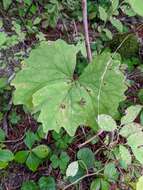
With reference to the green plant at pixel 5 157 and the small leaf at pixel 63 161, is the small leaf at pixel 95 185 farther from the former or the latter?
the green plant at pixel 5 157

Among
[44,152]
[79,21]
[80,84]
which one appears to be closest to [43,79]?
[80,84]

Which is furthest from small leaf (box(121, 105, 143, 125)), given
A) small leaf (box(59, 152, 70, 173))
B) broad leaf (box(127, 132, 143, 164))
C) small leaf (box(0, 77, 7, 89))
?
small leaf (box(0, 77, 7, 89))

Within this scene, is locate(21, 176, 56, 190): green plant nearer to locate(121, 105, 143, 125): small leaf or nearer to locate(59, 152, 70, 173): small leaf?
locate(59, 152, 70, 173): small leaf

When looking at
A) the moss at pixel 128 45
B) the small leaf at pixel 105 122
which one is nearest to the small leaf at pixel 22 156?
the small leaf at pixel 105 122

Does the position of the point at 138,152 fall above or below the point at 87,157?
above

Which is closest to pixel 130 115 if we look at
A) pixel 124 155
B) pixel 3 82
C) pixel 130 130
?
pixel 130 130

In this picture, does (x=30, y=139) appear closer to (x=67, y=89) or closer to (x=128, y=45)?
(x=67, y=89)
